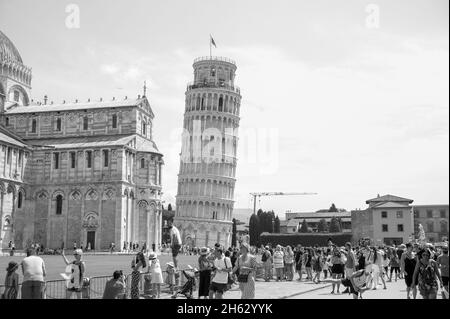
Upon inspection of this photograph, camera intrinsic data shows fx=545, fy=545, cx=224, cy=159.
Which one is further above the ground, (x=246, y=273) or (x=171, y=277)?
(x=246, y=273)

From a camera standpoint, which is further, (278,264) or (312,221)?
(312,221)

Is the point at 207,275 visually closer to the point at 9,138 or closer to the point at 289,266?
the point at 289,266

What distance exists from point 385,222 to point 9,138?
187ft

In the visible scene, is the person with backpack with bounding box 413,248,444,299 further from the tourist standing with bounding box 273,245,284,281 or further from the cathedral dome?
the cathedral dome

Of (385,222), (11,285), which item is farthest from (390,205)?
(11,285)

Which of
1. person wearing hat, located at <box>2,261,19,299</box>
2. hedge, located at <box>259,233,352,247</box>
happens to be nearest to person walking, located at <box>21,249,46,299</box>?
person wearing hat, located at <box>2,261,19,299</box>

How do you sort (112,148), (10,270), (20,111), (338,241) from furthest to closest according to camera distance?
1. (338,241)
2. (20,111)
3. (112,148)
4. (10,270)

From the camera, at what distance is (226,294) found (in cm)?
2016

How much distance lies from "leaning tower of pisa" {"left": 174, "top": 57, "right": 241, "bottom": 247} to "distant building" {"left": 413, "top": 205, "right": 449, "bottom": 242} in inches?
1566

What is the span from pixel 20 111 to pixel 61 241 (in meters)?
19.7

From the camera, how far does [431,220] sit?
370 ft

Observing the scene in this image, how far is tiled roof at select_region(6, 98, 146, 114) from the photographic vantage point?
70.9 meters

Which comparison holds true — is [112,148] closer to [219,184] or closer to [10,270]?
[219,184]
